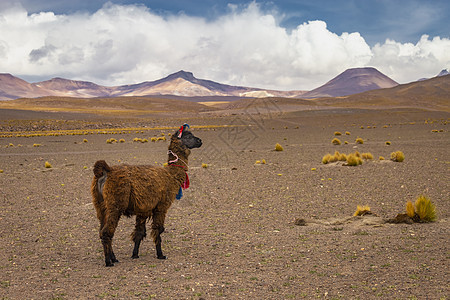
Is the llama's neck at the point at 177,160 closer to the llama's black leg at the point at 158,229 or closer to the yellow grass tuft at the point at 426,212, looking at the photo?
the llama's black leg at the point at 158,229

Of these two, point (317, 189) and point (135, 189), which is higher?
point (135, 189)

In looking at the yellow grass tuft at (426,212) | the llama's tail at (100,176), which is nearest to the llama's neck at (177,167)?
the llama's tail at (100,176)

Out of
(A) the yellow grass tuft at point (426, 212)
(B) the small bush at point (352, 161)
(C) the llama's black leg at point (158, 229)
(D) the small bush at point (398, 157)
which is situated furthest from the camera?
(D) the small bush at point (398, 157)

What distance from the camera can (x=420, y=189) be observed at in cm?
1213

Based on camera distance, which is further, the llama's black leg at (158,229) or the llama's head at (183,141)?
the llama's head at (183,141)

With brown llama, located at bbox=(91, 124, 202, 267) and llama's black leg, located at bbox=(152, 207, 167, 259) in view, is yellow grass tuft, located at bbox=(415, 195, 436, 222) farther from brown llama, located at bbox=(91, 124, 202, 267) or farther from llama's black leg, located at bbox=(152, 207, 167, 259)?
llama's black leg, located at bbox=(152, 207, 167, 259)

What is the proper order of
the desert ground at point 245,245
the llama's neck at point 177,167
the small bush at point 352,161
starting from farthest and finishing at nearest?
1. the small bush at point 352,161
2. the llama's neck at point 177,167
3. the desert ground at point 245,245

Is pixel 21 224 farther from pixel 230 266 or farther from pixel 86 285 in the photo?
pixel 230 266

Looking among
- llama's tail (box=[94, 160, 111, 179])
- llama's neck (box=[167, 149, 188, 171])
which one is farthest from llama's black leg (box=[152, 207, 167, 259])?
llama's tail (box=[94, 160, 111, 179])

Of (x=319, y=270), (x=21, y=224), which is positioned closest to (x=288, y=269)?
(x=319, y=270)

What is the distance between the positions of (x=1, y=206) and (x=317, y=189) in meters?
9.42

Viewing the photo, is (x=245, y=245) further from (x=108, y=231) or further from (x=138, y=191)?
(x=108, y=231)

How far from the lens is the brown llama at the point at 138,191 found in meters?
6.04

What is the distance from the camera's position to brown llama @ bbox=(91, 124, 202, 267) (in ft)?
19.8
